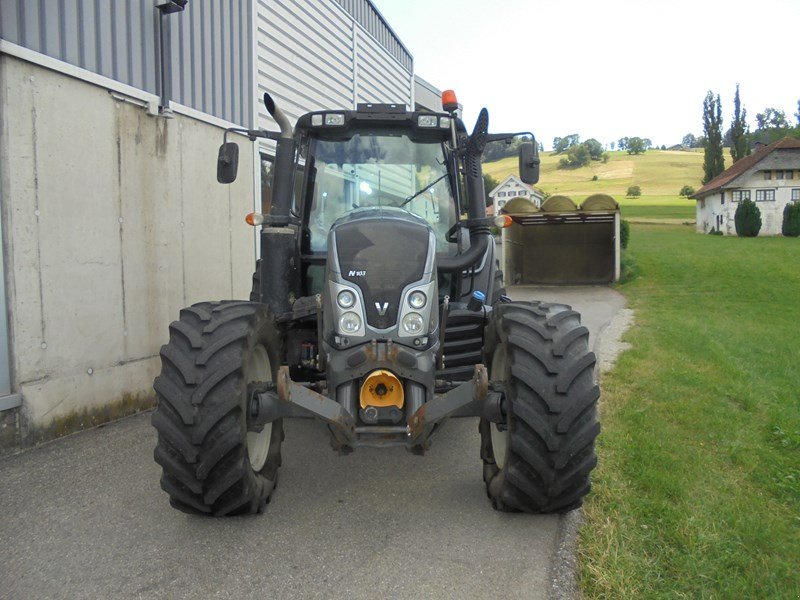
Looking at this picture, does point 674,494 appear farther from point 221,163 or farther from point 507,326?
point 221,163

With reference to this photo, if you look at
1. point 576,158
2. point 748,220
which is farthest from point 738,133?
point 576,158

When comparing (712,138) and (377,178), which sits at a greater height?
(712,138)

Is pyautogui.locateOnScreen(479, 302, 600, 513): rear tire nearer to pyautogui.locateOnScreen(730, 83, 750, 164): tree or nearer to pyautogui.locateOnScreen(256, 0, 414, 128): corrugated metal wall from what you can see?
pyautogui.locateOnScreen(256, 0, 414, 128): corrugated metal wall

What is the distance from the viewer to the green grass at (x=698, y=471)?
9.25ft

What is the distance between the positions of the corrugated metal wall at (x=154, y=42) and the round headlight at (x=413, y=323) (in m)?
3.20

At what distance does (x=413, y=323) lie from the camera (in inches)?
130

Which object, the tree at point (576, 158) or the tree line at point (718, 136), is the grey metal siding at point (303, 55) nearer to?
the tree line at point (718, 136)

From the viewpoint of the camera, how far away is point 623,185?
299 ft

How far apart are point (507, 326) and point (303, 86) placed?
6498 millimetres

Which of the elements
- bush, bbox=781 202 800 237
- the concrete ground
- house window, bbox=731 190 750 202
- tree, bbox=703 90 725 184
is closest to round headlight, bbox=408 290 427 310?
the concrete ground

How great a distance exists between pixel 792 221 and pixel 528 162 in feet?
126

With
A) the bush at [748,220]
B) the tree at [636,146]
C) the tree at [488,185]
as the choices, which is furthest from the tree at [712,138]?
the tree at [636,146]

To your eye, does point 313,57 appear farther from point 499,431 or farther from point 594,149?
point 594,149

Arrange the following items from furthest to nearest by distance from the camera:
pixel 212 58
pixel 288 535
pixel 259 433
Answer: pixel 212 58, pixel 259 433, pixel 288 535
